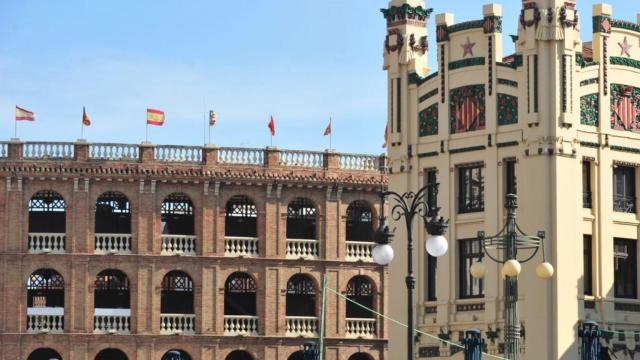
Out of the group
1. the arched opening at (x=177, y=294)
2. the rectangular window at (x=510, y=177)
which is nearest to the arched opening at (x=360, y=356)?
the arched opening at (x=177, y=294)

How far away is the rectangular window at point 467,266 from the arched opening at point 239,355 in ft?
115

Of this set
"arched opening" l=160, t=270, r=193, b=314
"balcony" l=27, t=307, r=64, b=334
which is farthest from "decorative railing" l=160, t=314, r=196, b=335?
"balcony" l=27, t=307, r=64, b=334

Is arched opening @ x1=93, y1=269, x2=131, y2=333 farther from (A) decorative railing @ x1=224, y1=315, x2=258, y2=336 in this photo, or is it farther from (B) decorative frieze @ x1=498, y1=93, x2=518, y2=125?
(B) decorative frieze @ x1=498, y1=93, x2=518, y2=125

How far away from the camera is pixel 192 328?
10062 centimetres

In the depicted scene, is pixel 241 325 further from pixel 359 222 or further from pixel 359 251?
pixel 359 222

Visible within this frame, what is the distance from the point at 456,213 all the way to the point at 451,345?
5.00 metres

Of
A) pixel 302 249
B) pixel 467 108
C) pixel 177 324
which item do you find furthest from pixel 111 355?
pixel 467 108

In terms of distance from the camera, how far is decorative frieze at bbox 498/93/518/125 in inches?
2653

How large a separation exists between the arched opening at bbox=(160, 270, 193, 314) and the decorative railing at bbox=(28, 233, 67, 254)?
6442mm

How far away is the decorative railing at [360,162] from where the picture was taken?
338 feet

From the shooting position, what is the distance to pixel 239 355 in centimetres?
10269

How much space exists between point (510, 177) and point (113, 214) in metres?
39.6

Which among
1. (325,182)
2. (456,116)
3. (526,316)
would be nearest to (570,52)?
(456,116)

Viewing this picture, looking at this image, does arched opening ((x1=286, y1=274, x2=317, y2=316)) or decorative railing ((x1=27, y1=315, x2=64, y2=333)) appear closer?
decorative railing ((x1=27, y1=315, x2=64, y2=333))
